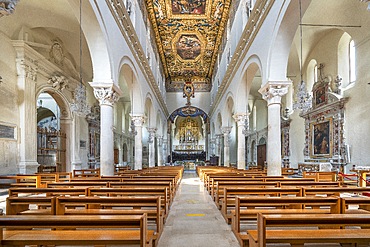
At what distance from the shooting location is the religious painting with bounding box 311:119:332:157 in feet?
43.4

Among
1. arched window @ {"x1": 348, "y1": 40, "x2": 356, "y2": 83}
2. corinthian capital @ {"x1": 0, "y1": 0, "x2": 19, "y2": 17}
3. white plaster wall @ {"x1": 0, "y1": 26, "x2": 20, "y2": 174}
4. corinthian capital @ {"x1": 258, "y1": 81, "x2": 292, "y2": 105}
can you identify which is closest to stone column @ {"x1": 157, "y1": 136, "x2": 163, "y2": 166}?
white plaster wall @ {"x1": 0, "y1": 26, "x2": 20, "y2": 174}

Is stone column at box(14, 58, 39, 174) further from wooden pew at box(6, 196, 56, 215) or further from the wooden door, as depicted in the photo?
the wooden door

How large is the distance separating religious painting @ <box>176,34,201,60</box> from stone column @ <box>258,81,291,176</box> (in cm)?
1293

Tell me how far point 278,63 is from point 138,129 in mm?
8816

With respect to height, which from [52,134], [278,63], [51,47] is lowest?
[52,134]

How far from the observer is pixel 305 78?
51.9ft

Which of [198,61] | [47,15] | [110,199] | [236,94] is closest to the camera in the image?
Answer: [110,199]

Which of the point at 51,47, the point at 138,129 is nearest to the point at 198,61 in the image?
the point at 138,129

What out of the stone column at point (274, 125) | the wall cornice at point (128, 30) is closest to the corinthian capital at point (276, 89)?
the stone column at point (274, 125)

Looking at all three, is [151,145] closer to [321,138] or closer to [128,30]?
[128,30]

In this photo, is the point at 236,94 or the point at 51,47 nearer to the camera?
the point at 51,47

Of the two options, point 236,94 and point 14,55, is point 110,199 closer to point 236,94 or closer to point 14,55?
point 14,55

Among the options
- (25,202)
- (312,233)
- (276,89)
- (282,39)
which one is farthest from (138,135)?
(312,233)

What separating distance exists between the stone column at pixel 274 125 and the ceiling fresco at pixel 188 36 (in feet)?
29.9
